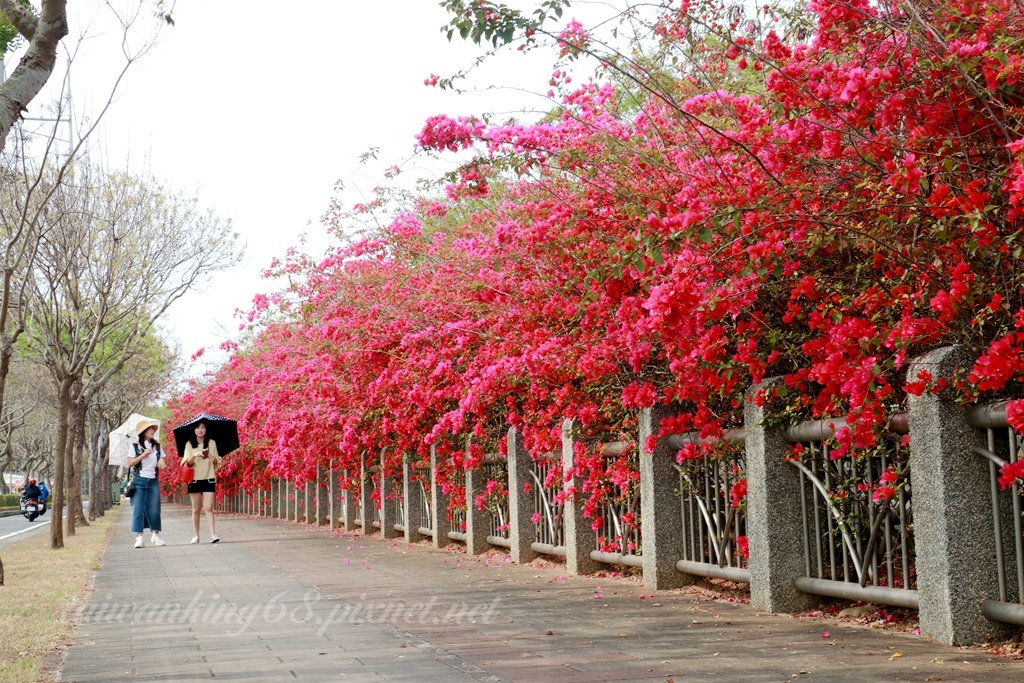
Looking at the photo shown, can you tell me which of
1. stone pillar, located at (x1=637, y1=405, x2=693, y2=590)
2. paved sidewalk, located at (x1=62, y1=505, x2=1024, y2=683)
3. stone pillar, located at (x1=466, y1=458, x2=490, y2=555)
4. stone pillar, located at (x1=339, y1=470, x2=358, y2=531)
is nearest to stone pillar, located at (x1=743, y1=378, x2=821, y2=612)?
paved sidewalk, located at (x1=62, y1=505, x2=1024, y2=683)

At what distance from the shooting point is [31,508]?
4244 centimetres

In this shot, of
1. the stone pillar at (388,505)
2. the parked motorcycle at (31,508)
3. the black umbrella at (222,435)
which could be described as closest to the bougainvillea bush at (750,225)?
the stone pillar at (388,505)

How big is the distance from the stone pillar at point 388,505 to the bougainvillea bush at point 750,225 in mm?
6807

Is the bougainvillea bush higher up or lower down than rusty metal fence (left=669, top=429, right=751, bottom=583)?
higher up

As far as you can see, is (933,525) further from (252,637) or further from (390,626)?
(252,637)

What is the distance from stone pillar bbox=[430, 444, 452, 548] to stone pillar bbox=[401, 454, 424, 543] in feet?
4.65

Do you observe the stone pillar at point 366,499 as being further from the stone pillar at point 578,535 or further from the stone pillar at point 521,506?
the stone pillar at point 578,535

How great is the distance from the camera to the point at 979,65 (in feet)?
18.3

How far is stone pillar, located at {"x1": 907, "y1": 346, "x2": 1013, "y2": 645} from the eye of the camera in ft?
19.0

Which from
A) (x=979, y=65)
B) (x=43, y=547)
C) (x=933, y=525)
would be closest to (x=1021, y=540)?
(x=933, y=525)

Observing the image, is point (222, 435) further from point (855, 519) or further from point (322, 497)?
point (855, 519)

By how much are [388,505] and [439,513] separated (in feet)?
10.8

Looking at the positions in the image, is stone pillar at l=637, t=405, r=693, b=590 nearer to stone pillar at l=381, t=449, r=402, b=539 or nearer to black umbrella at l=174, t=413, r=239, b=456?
stone pillar at l=381, t=449, r=402, b=539

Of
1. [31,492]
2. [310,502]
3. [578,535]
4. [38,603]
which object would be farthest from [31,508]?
[578,535]
